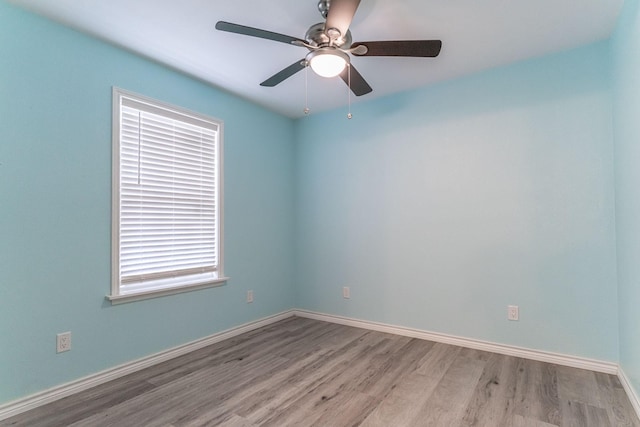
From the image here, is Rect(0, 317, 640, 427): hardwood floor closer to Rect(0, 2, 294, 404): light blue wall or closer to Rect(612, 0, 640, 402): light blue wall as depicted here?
Rect(0, 2, 294, 404): light blue wall

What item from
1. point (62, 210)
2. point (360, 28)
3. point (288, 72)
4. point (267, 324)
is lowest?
point (267, 324)

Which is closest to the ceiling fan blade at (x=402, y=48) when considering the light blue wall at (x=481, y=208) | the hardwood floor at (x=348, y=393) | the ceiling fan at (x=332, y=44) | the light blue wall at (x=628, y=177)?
the ceiling fan at (x=332, y=44)

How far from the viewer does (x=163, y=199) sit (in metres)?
2.76

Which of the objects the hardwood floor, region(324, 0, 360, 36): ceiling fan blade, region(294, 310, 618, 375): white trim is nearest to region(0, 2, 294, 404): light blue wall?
the hardwood floor

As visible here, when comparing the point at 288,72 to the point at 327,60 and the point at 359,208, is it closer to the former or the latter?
the point at 327,60

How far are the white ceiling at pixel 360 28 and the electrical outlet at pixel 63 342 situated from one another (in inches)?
80.6

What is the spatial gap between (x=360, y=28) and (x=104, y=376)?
2.99m

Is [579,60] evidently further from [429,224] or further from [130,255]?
[130,255]

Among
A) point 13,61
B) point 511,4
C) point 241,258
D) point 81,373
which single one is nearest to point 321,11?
point 511,4

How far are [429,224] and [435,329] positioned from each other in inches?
39.3

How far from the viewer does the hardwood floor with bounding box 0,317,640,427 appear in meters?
1.88

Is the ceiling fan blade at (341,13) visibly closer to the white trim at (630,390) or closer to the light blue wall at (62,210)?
the light blue wall at (62,210)

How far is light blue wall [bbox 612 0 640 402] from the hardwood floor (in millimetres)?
401

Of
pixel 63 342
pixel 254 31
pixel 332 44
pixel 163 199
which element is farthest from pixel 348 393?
pixel 254 31
